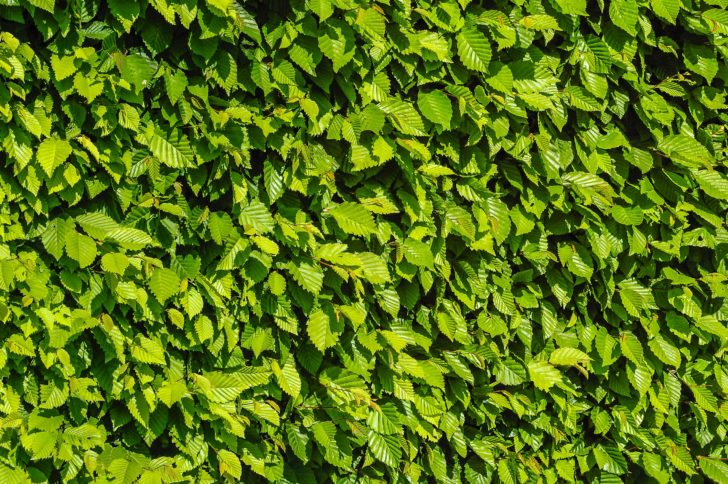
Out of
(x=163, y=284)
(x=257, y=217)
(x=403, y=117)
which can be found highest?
(x=403, y=117)

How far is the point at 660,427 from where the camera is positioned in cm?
399

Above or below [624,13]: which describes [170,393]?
below

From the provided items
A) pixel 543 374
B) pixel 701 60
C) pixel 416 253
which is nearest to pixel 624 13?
pixel 701 60

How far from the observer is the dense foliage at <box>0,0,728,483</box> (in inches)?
106

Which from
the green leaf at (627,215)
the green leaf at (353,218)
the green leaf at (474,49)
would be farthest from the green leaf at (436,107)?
the green leaf at (627,215)

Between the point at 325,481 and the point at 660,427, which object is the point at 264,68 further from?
the point at 660,427

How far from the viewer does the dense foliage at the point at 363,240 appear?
2.69 m

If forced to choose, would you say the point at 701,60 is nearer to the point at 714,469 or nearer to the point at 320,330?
the point at 714,469

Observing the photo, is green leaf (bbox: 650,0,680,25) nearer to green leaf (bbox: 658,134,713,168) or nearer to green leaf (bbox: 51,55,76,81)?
green leaf (bbox: 658,134,713,168)

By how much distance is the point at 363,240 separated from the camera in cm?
321

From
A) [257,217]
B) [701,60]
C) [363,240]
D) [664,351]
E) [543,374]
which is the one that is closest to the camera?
[257,217]

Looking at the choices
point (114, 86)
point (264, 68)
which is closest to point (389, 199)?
point (264, 68)

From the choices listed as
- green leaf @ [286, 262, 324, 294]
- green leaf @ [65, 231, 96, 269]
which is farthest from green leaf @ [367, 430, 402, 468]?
green leaf @ [65, 231, 96, 269]

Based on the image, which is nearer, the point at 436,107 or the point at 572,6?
the point at 436,107
